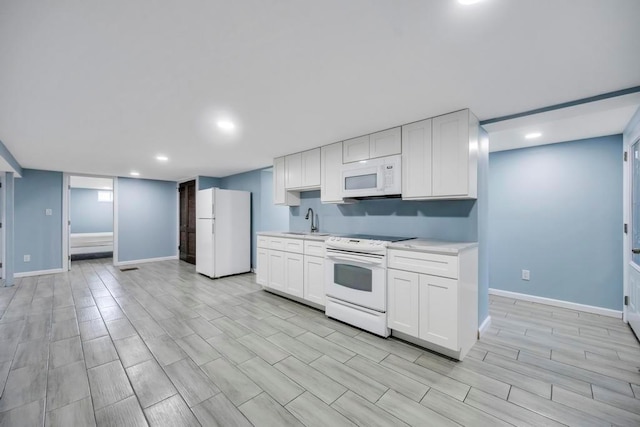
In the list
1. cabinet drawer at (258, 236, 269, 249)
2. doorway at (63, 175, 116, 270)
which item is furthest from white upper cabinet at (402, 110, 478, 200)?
doorway at (63, 175, 116, 270)

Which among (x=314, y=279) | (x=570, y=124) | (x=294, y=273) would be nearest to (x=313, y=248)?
(x=314, y=279)

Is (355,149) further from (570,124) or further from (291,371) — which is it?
(291,371)

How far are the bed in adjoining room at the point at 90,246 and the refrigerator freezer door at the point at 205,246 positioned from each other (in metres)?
4.33

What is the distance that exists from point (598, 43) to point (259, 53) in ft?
6.43

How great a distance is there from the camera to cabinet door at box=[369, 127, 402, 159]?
2.85m

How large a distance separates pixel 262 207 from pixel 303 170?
180 centimetres

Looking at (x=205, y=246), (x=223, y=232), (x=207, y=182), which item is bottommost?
(x=205, y=246)

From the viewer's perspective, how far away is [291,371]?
2094 mm

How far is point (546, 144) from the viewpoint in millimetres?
3539

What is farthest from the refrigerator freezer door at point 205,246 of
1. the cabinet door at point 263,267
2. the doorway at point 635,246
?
the doorway at point 635,246

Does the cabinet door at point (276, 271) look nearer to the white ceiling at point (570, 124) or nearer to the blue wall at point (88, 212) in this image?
the white ceiling at point (570, 124)

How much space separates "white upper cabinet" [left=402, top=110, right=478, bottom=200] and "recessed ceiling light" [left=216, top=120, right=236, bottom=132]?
1.87 meters

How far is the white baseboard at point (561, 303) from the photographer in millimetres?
3123

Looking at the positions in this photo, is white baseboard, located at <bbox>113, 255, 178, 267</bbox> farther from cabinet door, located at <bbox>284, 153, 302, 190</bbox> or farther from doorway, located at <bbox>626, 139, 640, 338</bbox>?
doorway, located at <bbox>626, 139, 640, 338</bbox>
